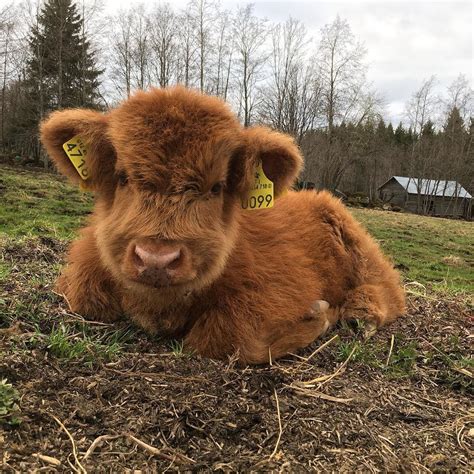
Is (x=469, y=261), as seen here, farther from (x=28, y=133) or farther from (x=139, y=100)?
(x=28, y=133)

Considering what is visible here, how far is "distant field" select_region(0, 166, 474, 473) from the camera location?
1.85m

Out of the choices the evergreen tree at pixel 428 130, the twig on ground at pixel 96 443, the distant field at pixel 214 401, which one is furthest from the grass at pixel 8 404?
the evergreen tree at pixel 428 130

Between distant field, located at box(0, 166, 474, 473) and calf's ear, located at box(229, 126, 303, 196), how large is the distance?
109 centimetres

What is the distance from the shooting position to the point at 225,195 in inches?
122

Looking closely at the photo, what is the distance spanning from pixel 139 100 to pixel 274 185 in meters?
1.05

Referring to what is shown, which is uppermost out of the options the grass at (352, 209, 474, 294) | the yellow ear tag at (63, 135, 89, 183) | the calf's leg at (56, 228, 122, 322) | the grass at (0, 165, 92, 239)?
the yellow ear tag at (63, 135, 89, 183)

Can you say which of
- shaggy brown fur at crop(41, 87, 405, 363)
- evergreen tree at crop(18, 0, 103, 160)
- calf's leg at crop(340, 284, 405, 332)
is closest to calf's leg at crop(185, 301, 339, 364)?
shaggy brown fur at crop(41, 87, 405, 363)

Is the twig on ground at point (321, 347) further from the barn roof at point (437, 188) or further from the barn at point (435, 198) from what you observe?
the barn roof at point (437, 188)

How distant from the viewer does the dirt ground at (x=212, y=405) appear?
6.06 feet

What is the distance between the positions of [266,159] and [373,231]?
16706 mm

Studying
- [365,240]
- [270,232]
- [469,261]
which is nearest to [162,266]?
[270,232]

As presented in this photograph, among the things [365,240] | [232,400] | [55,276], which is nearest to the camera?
[232,400]

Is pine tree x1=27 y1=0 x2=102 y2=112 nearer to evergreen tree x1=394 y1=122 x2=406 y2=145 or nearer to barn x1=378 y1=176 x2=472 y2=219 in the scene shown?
barn x1=378 y1=176 x2=472 y2=219

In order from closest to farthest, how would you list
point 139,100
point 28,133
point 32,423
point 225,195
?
point 32,423, point 139,100, point 225,195, point 28,133
